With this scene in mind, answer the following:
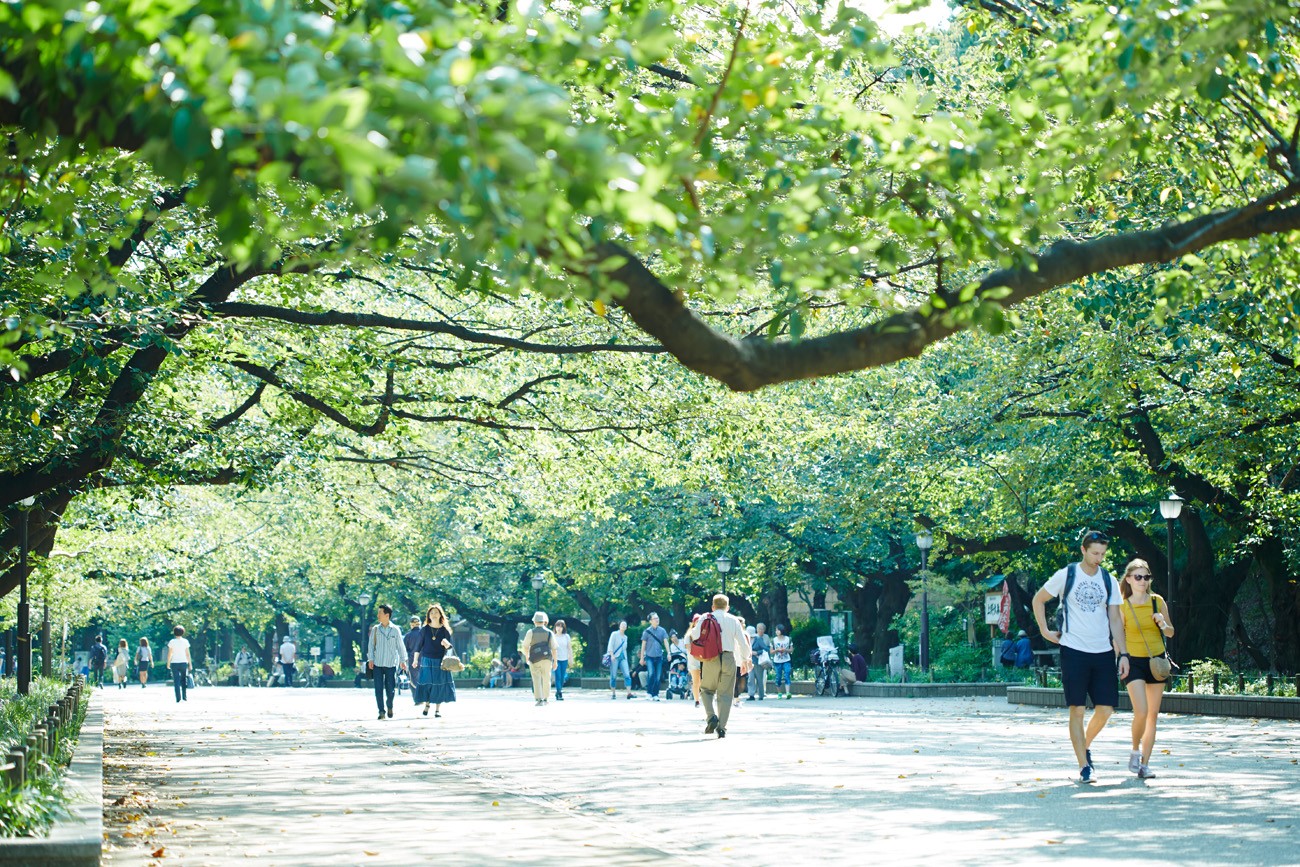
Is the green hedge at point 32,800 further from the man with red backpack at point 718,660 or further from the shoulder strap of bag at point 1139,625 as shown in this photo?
the man with red backpack at point 718,660

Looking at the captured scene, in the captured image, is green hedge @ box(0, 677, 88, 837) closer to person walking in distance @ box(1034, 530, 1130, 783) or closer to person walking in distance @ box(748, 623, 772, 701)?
person walking in distance @ box(1034, 530, 1130, 783)

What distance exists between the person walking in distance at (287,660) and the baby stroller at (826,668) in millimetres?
25176

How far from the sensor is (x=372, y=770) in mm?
13812

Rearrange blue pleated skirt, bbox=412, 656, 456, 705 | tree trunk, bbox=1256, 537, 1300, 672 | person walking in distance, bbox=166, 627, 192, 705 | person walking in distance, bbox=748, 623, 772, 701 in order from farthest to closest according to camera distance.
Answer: person walking in distance, bbox=166, 627, 192, 705 → person walking in distance, bbox=748, 623, 772, 701 → tree trunk, bbox=1256, 537, 1300, 672 → blue pleated skirt, bbox=412, 656, 456, 705

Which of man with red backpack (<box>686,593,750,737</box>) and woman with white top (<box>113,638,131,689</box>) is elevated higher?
woman with white top (<box>113,638,131,689</box>)

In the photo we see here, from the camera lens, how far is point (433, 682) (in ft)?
78.5

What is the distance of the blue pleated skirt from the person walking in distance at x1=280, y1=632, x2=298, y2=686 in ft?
105

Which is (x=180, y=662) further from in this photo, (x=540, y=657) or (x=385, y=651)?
(x=385, y=651)

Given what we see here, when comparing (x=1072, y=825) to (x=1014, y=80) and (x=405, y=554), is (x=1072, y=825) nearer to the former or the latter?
(x=1014, y=80)

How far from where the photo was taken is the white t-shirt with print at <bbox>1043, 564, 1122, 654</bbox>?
457 inches

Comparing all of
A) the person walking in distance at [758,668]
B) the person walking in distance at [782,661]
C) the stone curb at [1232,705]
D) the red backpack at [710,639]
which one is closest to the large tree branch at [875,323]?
the red backpack at [710,639]

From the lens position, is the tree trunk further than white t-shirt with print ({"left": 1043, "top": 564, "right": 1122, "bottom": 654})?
Yes

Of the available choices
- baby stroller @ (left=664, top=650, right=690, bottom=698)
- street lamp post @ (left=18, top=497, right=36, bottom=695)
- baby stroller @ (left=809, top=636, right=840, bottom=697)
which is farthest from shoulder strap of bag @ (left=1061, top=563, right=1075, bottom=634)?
baby stroller @ (left=809, top=636, right=840, bottom=697)

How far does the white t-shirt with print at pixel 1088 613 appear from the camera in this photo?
11.6 meters
